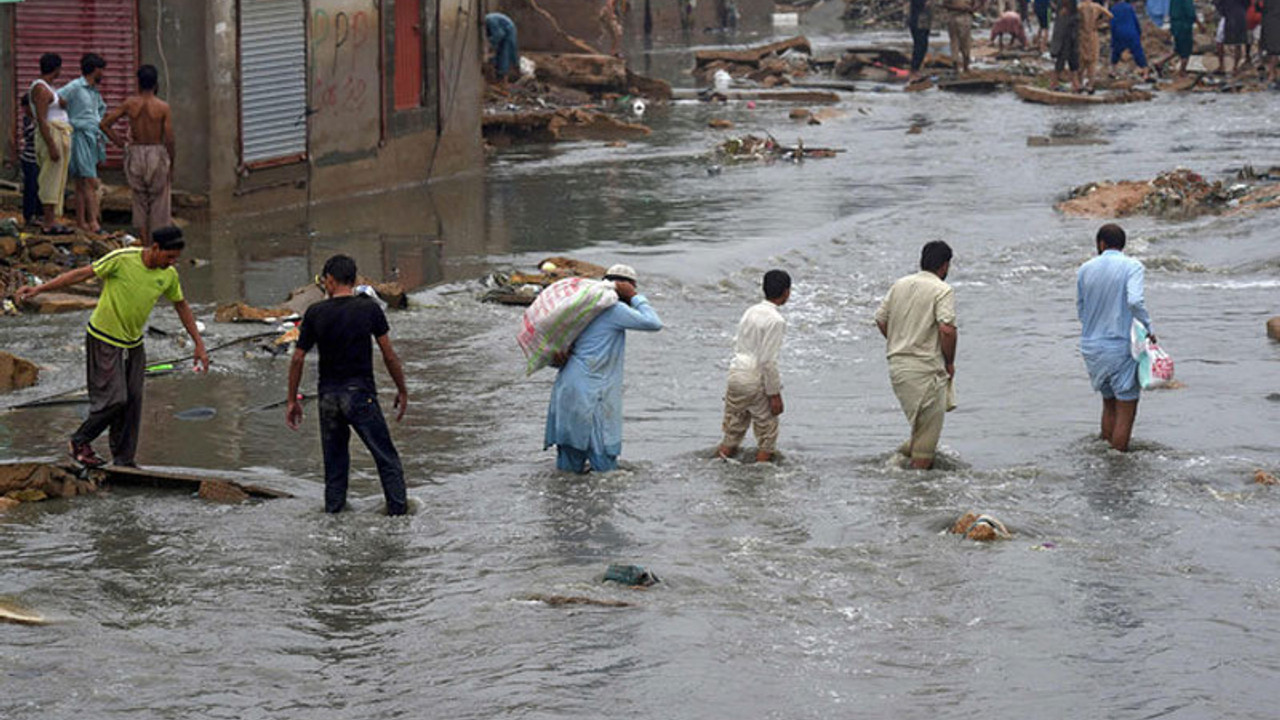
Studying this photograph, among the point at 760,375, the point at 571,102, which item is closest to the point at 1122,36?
the point at 571,102

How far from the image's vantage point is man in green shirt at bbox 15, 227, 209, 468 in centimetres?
990

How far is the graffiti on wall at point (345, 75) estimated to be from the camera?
65.4 feet

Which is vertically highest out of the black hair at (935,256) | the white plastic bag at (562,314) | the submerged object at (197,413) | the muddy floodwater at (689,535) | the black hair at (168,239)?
the black hair at (168,239)

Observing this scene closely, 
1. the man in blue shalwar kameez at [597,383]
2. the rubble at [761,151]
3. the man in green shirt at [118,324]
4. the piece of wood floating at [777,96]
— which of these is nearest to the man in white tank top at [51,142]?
the man in green shirt at [118,324]

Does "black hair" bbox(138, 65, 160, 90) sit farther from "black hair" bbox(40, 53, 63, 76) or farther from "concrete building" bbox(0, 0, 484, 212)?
"concrete building" bbox(0, 0, 484, 212)

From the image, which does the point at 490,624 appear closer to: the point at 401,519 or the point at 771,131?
the point at 401,519

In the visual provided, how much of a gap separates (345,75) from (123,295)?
10.9m

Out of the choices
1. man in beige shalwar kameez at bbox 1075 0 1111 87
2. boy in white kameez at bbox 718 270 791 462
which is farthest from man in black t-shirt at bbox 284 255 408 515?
man in beige shalwar kameez at bbox 1075 0 1111 87

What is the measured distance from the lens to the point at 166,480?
32.7 feet

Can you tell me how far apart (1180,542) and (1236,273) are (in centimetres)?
887

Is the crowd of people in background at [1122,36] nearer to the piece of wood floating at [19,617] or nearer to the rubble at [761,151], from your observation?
the rubble at [761,151]

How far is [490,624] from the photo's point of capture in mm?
8055

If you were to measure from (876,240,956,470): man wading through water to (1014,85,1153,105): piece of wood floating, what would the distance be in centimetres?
2183

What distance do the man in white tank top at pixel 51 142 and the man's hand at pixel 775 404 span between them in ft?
26.5
